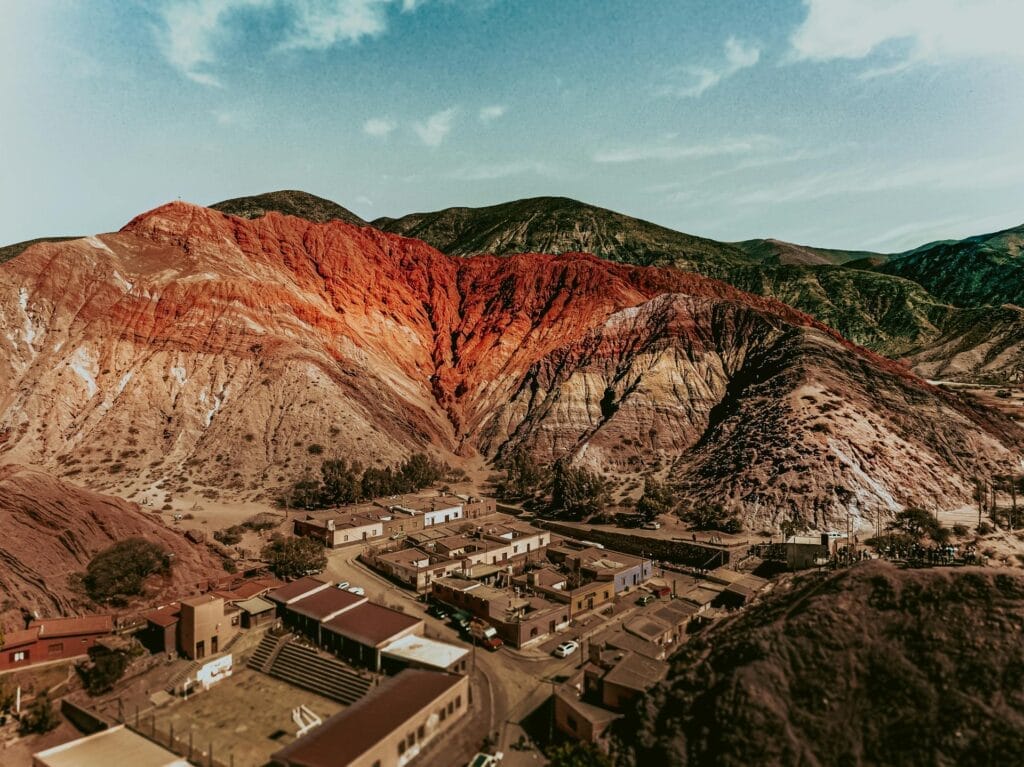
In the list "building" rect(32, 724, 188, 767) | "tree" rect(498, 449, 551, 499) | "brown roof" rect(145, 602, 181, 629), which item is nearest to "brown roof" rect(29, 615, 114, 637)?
"brown roof" rect(145, 602, 181, 629)

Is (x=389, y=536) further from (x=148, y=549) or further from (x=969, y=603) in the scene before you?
(x=969, y=603)

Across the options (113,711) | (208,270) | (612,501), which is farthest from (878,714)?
(208,270)

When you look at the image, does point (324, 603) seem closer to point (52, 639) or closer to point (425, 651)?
point (425, 651)

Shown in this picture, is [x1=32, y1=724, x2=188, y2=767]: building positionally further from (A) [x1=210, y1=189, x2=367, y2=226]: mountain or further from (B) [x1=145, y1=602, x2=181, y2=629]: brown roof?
(A) [x1=210, y1=189, x2=367, y2=226]: mountain

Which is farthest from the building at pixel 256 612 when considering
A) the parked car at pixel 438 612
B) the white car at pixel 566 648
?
→ the white car at pixel 566 648

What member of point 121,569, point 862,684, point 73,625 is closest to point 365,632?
point 73,625

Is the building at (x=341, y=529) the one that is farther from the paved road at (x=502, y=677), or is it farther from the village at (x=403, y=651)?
the paved road at (x=502, y=677)

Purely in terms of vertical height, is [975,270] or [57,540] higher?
[975,270]
